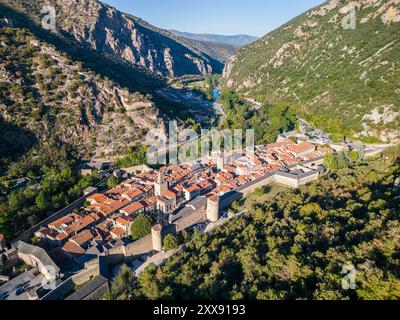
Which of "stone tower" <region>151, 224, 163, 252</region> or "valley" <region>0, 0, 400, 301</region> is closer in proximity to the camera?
"valley" <region>0, 0, 400, 301</region>

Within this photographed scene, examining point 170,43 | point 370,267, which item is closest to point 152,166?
point 370,267

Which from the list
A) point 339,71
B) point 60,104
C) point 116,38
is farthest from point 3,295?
point 116,38

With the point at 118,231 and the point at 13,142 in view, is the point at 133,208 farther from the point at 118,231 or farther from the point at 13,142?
the point at 13,142

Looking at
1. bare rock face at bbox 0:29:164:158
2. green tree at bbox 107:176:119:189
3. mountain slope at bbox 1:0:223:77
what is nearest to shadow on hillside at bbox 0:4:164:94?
bare rock face at bbox 0:29:164:158

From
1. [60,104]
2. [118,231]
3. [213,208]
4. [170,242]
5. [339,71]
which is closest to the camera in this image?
[170,242]

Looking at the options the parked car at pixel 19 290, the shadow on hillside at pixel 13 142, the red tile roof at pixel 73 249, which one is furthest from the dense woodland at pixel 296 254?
the shadow on hillside at pixel 13 142

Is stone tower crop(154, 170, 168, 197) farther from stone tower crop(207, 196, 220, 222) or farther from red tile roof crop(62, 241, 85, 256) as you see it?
red tile roof crop(62, 241, 85, 256)
